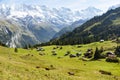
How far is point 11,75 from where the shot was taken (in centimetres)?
5059

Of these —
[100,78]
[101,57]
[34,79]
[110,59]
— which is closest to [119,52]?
[101,57]

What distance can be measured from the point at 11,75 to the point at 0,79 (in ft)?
17.3

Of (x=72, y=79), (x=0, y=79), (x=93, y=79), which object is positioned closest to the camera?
(x=0, y=79)

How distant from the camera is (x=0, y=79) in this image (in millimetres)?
45406

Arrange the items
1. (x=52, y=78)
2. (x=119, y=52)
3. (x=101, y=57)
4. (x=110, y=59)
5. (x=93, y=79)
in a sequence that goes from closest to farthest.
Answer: (x=52, y=78) → (x=93, y=79) → (x=110, y=59) → (x=101, y=57) → (x=119, y=52)

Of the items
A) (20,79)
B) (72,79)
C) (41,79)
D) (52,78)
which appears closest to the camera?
(20,79)

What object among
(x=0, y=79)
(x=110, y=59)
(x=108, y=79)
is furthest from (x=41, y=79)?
(x=110, y=59)

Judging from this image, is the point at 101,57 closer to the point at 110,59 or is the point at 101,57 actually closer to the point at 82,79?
the point at 110,59

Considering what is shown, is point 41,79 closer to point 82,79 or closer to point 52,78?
point 52,78

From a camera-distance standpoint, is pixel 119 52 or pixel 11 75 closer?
pixel 11 75

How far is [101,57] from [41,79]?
10535cm

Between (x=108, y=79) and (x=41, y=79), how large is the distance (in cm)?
2281

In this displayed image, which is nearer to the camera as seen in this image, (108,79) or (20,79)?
(20,79)

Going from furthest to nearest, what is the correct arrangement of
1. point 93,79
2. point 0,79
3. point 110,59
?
point 110,59 → point 93,79 → point 0,79
